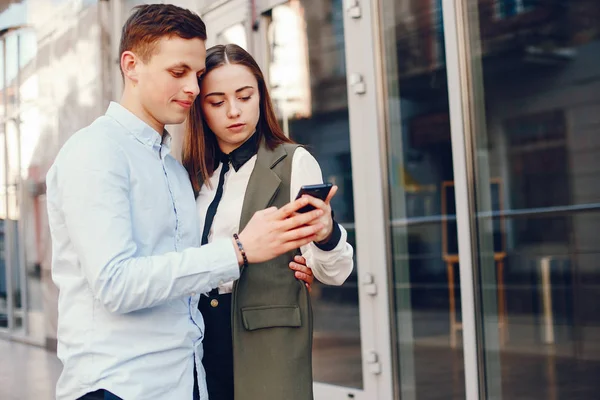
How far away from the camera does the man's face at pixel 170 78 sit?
4.60 feet

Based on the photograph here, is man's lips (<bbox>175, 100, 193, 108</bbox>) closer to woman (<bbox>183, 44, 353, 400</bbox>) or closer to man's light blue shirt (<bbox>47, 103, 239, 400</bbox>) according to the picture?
man's light blue shirt (<bbox>47, 103, 239, 400</bbox>)

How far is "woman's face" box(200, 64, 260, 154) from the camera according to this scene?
170cm

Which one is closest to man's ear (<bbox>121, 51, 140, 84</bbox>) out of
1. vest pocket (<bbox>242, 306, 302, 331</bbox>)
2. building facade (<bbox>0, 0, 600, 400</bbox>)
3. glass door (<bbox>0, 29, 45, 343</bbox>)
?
vest pocket (<bbox>242, 306, 302, 331</bbox>)

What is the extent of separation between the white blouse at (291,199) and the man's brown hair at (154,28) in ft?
1.26

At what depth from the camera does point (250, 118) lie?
1.71 m

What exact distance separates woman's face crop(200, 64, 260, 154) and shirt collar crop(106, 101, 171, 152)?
267 millimetres

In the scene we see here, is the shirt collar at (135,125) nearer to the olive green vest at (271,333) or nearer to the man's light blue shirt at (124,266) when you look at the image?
the man's light blue shirt at (124,266)

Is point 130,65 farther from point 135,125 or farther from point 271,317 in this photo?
point 271,317

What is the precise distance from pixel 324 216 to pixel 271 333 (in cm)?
29

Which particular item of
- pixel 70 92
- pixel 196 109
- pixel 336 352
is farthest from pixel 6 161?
pixel 196 109

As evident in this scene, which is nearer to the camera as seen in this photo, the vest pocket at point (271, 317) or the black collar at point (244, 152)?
the vest pocket at point (271, 317)

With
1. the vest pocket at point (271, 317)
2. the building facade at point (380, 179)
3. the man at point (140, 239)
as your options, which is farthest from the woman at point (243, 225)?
the building facade at point (380, 179)

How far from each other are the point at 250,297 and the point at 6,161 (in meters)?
9.25

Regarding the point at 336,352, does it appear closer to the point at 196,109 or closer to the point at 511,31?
the point at 196,109
